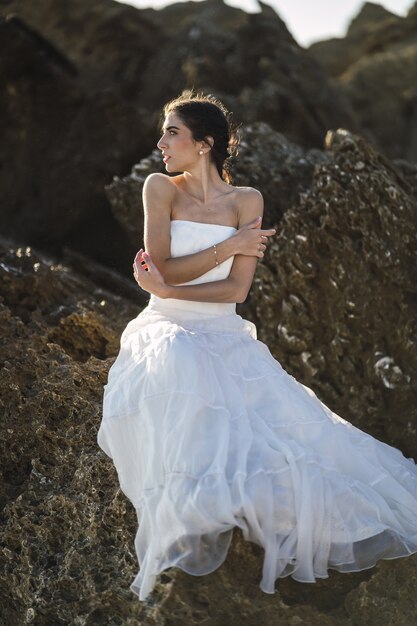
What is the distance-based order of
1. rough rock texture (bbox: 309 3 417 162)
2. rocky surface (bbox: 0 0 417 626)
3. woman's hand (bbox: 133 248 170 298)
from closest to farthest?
rocky surface (bbox: 0 0 417 626)
woman's hand (bbox: 133 248 170 298)
rough rock texture (bbox: 309 3 417 162)

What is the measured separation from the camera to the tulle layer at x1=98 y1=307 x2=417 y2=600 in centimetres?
381

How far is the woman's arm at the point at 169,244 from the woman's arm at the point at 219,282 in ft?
0.19

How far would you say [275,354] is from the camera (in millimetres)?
6293

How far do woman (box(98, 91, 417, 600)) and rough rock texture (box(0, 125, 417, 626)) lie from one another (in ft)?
0.40

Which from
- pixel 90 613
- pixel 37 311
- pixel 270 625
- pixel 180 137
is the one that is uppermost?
pixel 180 137

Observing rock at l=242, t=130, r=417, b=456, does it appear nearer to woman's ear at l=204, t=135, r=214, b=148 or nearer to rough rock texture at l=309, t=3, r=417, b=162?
woman's ear at l=204, t=135, r=214, b=148

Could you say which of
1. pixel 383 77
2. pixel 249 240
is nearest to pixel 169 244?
pixel 249 240

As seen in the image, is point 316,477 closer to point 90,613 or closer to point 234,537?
point 234,537

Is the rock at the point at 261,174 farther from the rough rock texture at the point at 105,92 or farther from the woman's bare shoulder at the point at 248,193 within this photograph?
the woman's bare shoulder at the point at 248,193

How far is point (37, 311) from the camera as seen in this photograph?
5.85 m

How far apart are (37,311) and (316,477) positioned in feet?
7.79

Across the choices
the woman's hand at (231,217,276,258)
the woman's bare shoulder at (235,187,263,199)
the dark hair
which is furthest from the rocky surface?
the dark hair

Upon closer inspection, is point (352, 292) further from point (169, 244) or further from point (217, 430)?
point (217, 430)

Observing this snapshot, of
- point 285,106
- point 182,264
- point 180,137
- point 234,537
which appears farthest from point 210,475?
point 285,106
